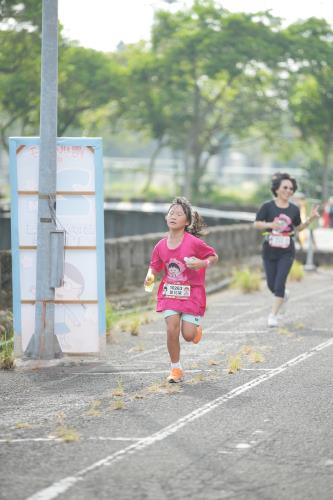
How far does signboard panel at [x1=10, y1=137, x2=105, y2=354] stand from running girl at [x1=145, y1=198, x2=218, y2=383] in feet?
5.15

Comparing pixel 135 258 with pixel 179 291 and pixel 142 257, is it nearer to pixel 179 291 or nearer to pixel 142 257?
pixel 142 257

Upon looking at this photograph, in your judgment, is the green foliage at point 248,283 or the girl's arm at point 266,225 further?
the green foliage at point 248,283

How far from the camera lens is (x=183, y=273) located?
9.80 meters

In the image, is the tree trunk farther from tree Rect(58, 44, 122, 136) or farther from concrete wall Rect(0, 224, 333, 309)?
concrete wall Rect(0, 224, 333, 309)

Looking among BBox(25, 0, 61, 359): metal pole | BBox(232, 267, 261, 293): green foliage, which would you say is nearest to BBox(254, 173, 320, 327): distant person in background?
BBox(25, 0, 61, 359): metal pole

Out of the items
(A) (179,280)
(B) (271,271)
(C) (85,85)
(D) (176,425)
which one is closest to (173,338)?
(A) (179,280)

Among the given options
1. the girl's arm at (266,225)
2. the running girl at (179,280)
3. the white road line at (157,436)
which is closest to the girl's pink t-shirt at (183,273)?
the running girl at (179,280)

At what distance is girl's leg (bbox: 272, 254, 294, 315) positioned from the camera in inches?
543

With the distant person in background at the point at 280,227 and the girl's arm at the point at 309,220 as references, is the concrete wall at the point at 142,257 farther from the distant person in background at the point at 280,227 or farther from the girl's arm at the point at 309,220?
the girl's arm at the point at 309,220

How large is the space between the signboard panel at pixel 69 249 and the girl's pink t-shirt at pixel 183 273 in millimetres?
1600

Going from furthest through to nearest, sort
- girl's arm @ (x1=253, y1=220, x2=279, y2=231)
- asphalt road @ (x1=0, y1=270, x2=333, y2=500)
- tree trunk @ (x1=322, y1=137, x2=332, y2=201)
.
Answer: tree trunk @ (x1=322, y1=137, x2=332, y2=201) < girl's arm @ (x1=253, y1=220, x2=279, y2=231) < asphalt road @ (x1=0, y1=270, x2=333, y2=500)

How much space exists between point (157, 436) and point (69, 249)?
402 cm

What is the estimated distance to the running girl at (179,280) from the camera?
978 cm

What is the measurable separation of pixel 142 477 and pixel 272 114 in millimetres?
46608
